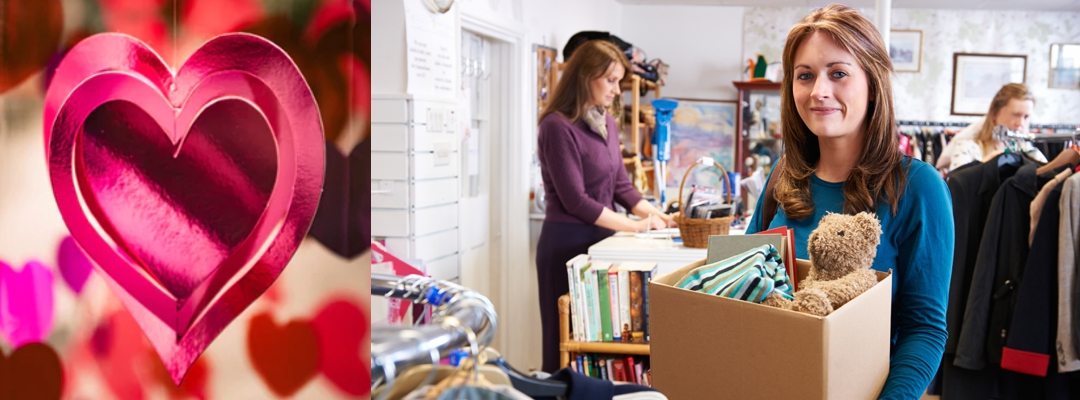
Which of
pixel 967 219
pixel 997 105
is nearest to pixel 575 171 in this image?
pixel 967 219

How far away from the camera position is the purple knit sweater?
2748 millimetres

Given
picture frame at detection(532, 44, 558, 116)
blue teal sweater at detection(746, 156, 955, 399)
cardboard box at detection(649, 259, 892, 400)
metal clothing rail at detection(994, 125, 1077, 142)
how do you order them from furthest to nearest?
picture frame at detection(532, 44, 558, 116)
metal clothing rail at detection(994, 125, 1077, 142)
blue teal sweater at detection(746, 156, 955, 399)
cardboard box at detection(649, 259, 892, 400)

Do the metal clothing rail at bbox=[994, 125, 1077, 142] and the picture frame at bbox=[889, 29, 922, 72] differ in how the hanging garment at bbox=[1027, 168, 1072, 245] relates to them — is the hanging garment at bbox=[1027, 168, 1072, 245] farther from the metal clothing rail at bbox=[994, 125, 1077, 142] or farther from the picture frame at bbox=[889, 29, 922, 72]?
the picture frame at bbox=[889, 29, 922, 72]

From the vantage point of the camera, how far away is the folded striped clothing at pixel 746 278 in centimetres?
95

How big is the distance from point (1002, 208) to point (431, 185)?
197cm

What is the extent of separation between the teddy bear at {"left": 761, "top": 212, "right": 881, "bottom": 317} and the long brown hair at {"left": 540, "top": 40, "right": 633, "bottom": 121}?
5.91 feet

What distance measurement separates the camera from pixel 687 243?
2537 millimetres

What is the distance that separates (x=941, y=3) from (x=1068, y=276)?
3.98 m

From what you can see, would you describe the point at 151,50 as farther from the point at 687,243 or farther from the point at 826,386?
the point at 687,243

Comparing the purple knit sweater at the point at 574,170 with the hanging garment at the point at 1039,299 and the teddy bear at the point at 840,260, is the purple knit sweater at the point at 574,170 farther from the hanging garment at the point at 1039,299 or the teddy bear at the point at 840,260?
the teddy bear at the point at 840,260

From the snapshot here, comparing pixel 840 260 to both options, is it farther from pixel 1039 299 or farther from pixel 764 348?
pixel 1039 299

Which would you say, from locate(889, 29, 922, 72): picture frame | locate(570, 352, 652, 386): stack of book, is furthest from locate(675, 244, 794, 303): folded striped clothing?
locate(889, 29, 922, 72): picture frame

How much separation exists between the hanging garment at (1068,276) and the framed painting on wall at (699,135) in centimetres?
365

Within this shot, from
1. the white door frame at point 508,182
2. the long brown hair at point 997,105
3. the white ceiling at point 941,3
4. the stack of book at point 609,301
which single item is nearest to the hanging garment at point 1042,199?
the long brown hair at point 997,105
